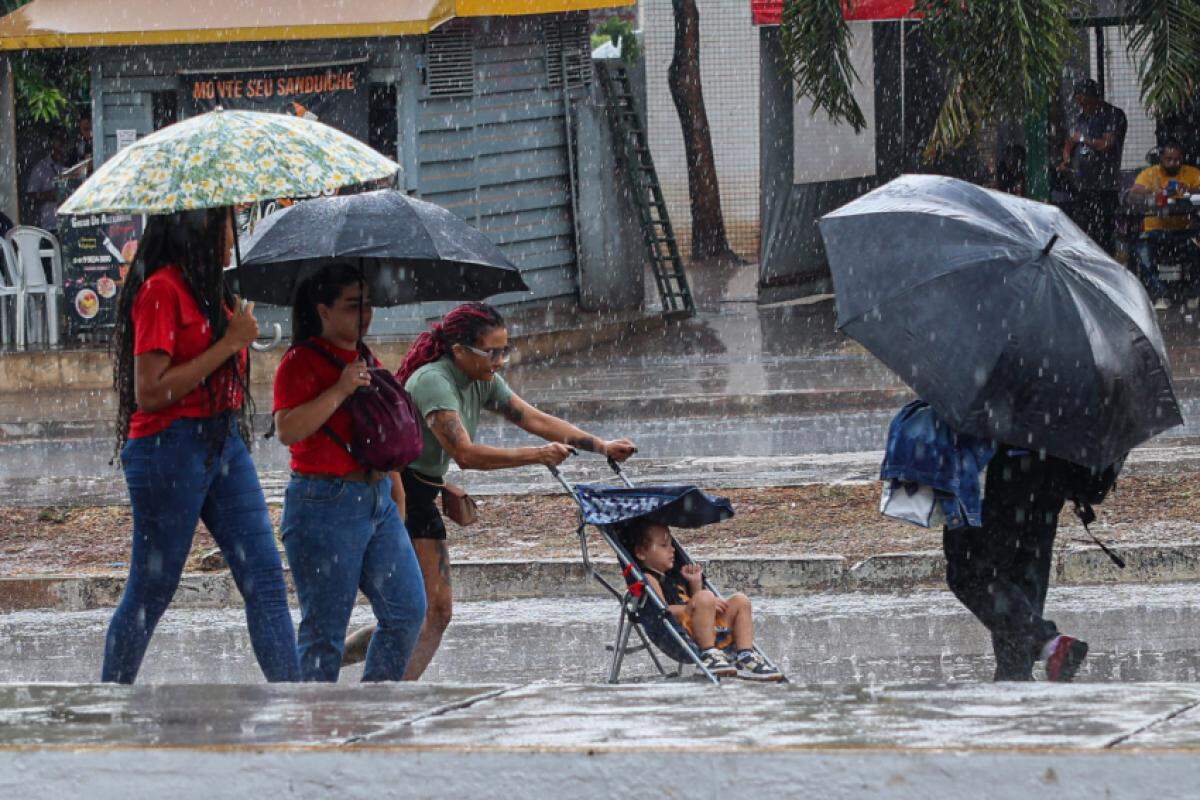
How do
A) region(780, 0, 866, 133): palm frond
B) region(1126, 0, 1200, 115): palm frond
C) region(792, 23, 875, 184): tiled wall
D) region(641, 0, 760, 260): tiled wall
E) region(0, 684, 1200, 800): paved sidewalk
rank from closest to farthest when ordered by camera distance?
region(0, 684, 1200, 800): paved sidewalk < region(1126, 0, 1200, 115): palm frond < region(780, 0, 866, 133): palm frond < region(792, 23, 875, 184): tiled wall < region(641, 0, 760, 260): tiled wall

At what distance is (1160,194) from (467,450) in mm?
14208

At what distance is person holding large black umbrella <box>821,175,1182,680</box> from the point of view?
19.1 feet

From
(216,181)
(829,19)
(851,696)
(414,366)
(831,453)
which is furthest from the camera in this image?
(829,19)

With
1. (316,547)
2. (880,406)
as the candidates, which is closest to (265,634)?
(316,547)

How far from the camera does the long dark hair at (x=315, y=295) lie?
19.1ft

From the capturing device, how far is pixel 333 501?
5.77m

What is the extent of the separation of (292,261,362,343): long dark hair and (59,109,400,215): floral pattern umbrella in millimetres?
261

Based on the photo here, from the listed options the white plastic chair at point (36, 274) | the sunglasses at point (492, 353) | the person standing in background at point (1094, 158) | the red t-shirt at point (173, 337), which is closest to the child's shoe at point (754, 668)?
the sunglasses at point (492, 353)

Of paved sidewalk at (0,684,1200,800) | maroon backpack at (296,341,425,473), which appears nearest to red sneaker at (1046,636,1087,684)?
paved sidewalk at (0,684,1200,800)

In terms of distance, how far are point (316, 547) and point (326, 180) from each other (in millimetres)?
1065

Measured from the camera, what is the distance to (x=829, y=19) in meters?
17.8

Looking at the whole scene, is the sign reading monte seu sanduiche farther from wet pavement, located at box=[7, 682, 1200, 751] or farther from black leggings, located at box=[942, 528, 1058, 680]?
wet pavement, located at box=[7, 682, 1200, 751]

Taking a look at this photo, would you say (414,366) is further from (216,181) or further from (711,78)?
(711,78)

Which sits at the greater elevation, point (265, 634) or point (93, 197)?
point (93, 197)
